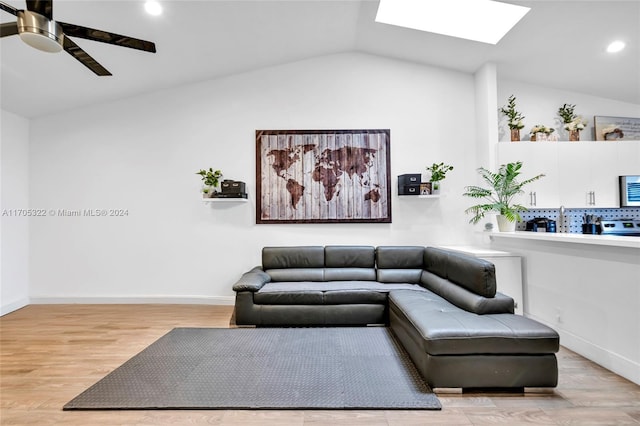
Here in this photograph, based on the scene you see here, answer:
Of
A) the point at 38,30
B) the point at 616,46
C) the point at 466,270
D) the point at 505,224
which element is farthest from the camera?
the point at 505,224

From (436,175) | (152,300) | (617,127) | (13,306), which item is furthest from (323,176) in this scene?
(13,306)

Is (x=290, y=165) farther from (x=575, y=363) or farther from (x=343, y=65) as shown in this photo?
(x=575, y=363)

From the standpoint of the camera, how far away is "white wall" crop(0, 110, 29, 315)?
13.6 ft

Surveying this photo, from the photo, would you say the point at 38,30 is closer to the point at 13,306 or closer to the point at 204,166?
the point at 204,166

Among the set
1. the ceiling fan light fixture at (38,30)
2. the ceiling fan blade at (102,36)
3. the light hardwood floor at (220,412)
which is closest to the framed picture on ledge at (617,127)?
the light hardwood floor at (220,412)

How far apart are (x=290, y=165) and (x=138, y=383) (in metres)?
3.09

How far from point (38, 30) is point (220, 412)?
2683mm

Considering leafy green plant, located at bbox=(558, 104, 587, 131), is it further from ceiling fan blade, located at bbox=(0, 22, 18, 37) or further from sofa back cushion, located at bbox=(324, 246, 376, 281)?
ceiling fan blade, located at bbox=(0, 22, 18, 37)

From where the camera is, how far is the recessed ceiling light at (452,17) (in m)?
3.58

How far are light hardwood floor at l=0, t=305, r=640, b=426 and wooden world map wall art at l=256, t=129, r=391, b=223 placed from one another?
2.24m

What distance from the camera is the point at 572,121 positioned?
4.25 metres

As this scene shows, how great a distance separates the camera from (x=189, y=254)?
14.8 ft

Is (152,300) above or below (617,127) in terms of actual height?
below

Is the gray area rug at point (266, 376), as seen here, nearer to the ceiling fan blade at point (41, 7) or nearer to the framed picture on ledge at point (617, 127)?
the ceiling fan blade at point (41, 7)
